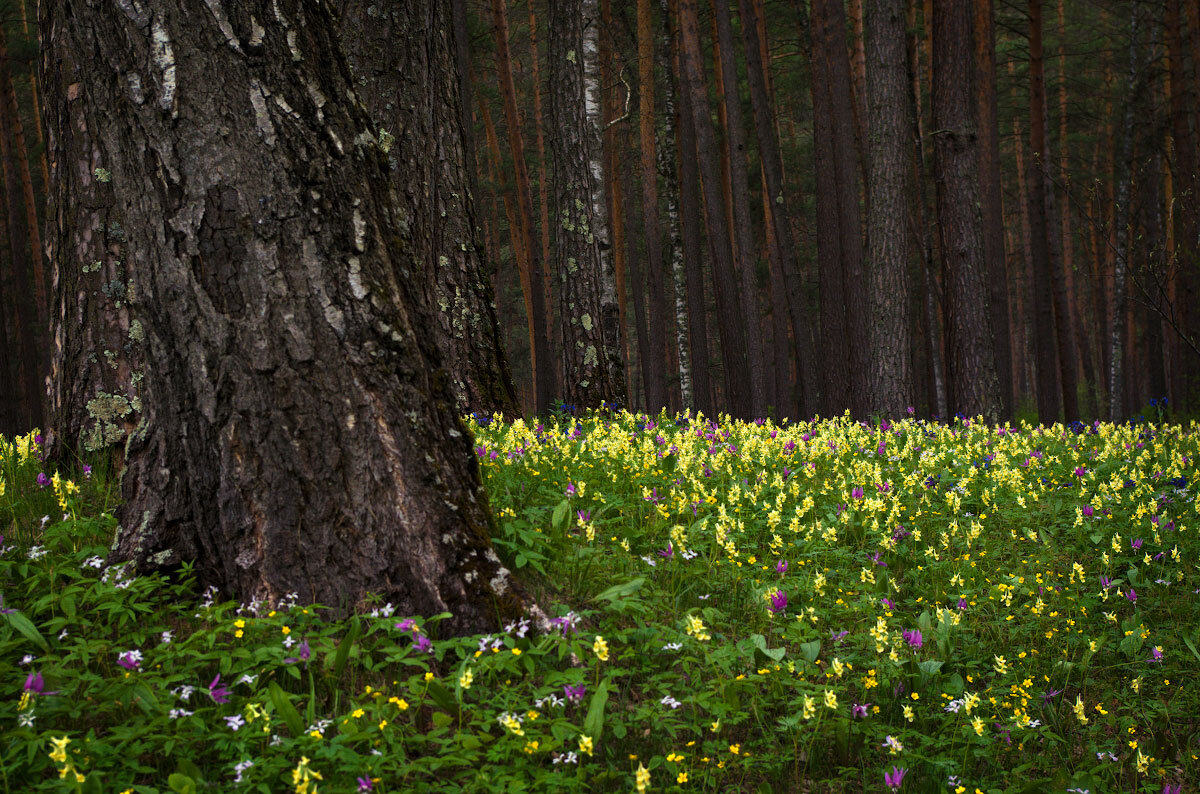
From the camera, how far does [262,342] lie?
3.06 meters

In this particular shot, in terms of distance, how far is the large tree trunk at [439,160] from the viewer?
6.60 meters

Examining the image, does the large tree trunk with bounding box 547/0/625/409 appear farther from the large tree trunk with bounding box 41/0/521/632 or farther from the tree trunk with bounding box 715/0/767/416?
the tree trunk with bounding box 715/0/767/416

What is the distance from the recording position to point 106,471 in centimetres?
435

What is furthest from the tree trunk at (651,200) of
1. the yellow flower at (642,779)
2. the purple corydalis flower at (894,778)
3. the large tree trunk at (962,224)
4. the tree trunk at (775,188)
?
the yellow flower at (642,779)

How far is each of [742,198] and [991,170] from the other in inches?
250

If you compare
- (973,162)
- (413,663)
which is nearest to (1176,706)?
(413,663)

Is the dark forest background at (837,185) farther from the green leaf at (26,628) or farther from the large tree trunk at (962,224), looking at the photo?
the green leaf at (26,628)

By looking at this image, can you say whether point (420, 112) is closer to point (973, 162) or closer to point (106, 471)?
point (106, 471)

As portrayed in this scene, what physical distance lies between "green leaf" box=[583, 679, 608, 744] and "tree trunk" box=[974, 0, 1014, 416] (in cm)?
1370

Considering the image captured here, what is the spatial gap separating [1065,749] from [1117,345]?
70.6 feet

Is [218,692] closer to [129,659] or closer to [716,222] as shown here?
[129,659]

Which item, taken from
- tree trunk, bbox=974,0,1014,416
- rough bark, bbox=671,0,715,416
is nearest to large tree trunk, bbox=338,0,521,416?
rough bark, bbox=671,0,715,416

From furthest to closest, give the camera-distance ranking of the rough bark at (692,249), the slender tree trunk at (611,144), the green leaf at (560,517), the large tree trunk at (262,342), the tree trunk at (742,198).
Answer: the slender tree trunk at (611,144) → the rough bark at (692,249) → the tree trunk at (742,198) → the green leaf at (560,517) → the large tree trunk at (262,342)

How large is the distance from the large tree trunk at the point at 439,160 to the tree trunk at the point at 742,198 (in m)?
9.89
